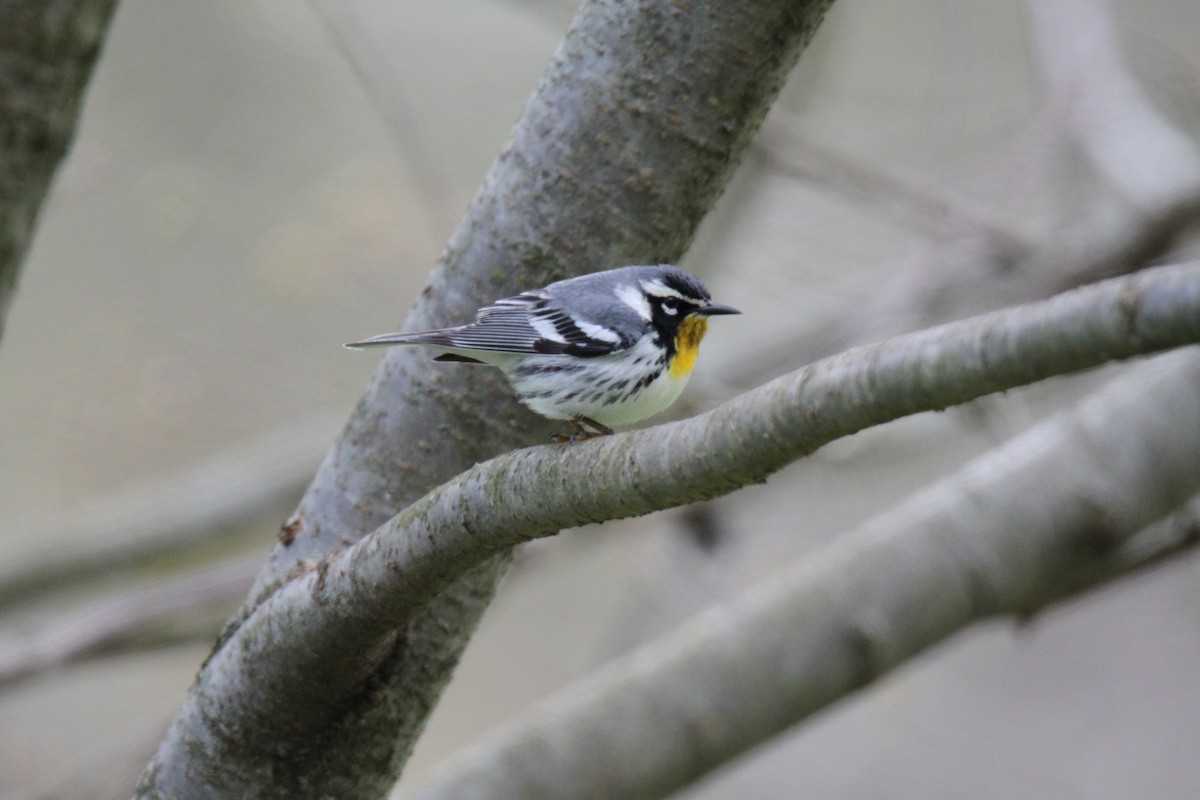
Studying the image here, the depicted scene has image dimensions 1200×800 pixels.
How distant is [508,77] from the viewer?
628 centimetres

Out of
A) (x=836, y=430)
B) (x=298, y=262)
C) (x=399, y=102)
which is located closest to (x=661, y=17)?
(x=836, y=430)

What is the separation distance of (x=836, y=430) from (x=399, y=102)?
287 centimetres

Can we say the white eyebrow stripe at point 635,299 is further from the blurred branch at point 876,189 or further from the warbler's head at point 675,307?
the blurred branch at point 876,189

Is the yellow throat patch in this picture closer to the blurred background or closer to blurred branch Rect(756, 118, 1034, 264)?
the blurred background

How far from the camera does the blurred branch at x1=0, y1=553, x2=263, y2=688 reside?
3.18m

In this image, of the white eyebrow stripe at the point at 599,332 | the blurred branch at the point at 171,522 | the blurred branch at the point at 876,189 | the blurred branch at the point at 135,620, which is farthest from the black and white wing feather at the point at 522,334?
the blurred branch at the point at 171,522

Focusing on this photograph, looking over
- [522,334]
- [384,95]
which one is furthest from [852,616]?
[384,95]

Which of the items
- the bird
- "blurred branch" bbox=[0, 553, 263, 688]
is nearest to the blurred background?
"blurred branch" bbox=[0, 553, 263, 688]

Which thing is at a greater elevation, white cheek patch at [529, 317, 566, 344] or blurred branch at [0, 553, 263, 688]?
white cheek patch at [529, 317, 566, 344]

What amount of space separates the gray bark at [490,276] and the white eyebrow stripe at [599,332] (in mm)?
258

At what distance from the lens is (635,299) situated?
2.31 meters

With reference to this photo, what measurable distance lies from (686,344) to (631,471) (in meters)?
1.14

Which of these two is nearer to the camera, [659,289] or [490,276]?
[490,276]

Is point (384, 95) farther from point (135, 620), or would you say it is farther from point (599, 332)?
point (135, 620)
